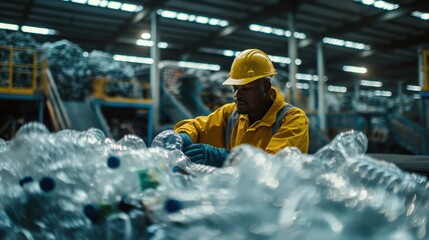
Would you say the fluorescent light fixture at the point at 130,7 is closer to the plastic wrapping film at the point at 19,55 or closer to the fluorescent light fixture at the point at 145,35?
the fluorescent light fixture at the point at 145,35

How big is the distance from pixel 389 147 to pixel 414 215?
39.7 feet

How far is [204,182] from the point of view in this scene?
0.94 metres

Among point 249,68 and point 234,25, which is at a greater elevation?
point 234,25

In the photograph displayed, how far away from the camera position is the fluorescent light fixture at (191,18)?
11508mm

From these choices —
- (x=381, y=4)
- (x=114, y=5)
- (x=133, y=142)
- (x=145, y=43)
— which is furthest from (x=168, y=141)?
(x=145, y=43)

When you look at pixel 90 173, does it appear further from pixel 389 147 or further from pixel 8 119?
pixel 389 147

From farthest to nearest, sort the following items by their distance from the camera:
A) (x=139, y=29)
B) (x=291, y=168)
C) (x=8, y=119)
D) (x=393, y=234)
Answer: (x=139, y=29) < (x=8, y=119) < (x=291, y=168) < (x=393, y=234)

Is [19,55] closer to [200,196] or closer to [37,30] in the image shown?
[37,30]

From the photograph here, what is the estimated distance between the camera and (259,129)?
2.18 m

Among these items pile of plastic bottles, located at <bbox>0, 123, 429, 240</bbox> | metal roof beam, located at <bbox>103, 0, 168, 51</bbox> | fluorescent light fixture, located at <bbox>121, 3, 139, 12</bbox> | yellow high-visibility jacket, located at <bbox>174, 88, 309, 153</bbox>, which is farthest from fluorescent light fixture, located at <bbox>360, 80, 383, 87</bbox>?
pile of plastic bottles, located at <bbox>0, 123, 429, 240</bbox>

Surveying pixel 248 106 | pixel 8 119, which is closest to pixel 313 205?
pixel 248 106

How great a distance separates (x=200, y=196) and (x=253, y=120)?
1.47m

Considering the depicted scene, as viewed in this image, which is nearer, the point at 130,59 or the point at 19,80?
the point at 19,80

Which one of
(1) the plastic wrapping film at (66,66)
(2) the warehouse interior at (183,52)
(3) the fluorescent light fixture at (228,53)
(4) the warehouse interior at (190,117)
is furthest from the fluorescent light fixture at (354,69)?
(1) the plastic wrapping film at (66,66)
